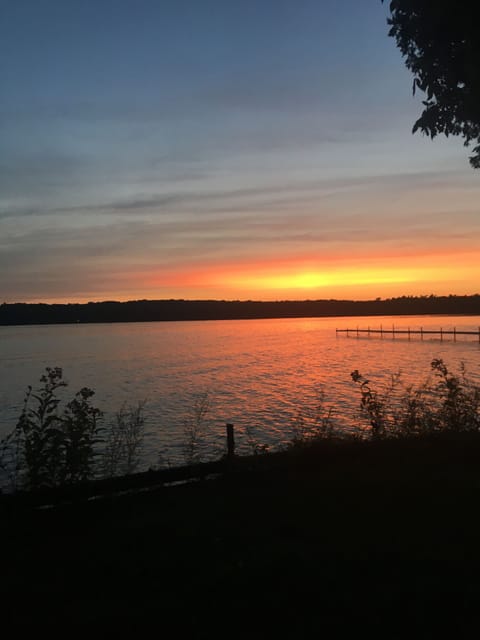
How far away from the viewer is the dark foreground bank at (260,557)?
5.05 m

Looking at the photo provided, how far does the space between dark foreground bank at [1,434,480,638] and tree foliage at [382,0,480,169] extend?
6526 millimetres

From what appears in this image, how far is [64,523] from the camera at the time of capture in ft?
25.8

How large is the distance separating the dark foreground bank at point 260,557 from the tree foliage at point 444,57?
653 cm

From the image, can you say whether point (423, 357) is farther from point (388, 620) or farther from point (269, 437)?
point (388, 620)

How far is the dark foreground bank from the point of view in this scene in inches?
199

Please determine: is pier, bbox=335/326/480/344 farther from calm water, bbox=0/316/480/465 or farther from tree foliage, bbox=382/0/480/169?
tree foliage, bbox=382/0/480/169

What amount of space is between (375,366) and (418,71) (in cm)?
5462

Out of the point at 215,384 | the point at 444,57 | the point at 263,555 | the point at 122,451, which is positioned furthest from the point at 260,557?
the point at 215,384

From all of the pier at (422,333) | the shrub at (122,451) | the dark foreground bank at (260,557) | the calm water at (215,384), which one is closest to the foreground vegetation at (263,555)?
the dark foreground bank at (260,557)

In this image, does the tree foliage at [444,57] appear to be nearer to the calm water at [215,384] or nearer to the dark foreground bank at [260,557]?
the dark foreground bank at [260,557]

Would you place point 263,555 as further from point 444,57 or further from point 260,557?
point 444,57

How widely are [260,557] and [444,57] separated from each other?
9.12 meters

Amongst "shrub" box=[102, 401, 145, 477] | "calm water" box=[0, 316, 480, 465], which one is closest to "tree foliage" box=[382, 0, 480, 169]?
"shrub" box=[102, 401, 145, 477]

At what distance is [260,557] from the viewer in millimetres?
6375
